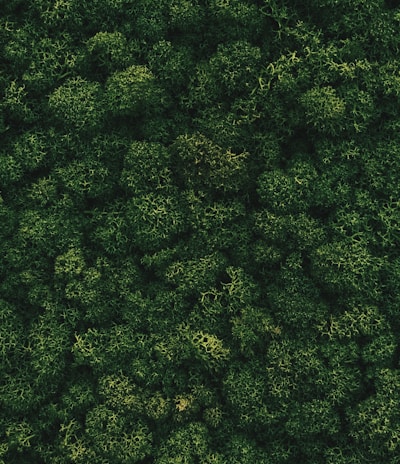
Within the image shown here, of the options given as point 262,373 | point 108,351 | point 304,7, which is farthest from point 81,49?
point 262,373

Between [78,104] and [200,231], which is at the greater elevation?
[78,104]

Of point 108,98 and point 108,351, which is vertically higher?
point 108,98

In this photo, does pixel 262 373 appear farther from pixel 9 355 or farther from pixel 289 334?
pixel 9 355

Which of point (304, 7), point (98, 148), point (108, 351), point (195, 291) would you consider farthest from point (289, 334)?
point (304, 7)

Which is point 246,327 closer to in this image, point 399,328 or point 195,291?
point 195,291

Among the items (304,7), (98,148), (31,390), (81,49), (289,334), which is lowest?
(31,390)

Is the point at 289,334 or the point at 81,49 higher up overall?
the point at 81,49
